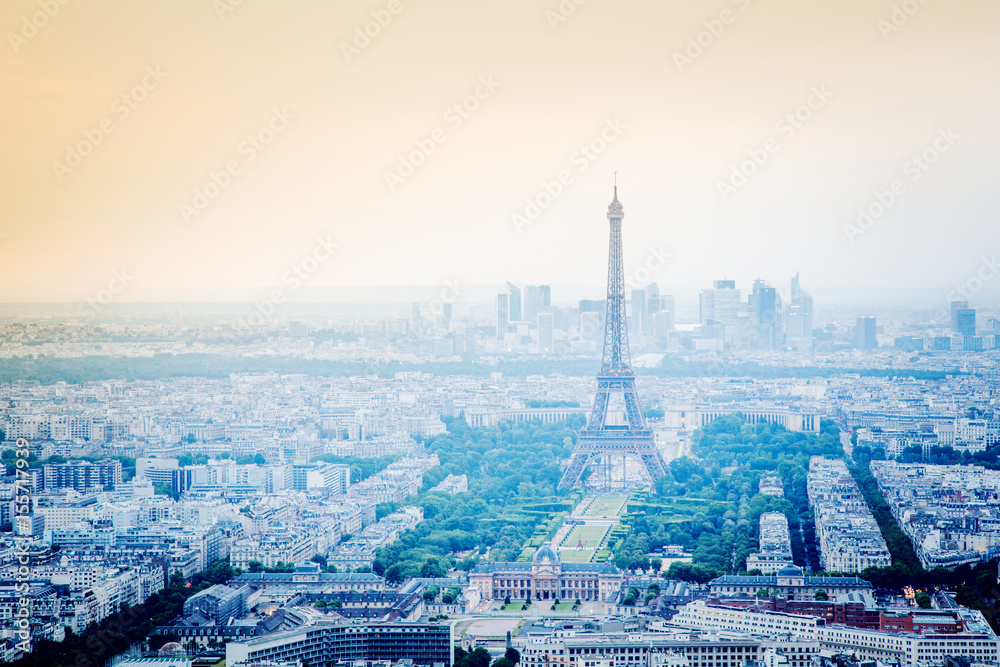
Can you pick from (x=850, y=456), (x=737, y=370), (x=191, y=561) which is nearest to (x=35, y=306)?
(x=191, y=561)

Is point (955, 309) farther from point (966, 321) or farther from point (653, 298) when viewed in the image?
point (653, 298)

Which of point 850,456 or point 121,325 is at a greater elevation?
point 121,325

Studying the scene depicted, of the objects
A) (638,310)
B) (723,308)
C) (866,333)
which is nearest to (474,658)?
(638,310)

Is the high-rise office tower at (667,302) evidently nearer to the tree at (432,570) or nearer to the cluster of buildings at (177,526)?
the cluster of buildings at (177,526)

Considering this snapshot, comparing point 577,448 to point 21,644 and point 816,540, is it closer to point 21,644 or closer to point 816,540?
point 816,540

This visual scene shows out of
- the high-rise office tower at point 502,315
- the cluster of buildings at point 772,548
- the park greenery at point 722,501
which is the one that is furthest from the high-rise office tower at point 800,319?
the cluster of buildings at point 772,548

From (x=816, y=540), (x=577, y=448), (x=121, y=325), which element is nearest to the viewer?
(x=816, y=540)
